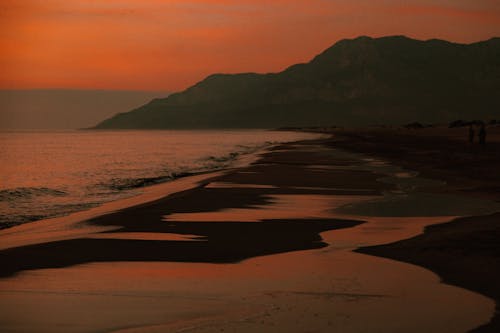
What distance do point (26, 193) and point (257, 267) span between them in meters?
21.9

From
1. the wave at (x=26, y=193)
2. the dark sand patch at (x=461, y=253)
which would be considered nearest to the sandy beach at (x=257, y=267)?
the dark sand patch at (x=461, y=253)

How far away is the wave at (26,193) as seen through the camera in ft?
93.9

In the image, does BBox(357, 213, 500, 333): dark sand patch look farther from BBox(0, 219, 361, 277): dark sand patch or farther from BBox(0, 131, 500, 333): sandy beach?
BBox(0, 219, 361, 277): dark sand patch

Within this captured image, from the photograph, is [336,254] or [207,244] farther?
[207,244]

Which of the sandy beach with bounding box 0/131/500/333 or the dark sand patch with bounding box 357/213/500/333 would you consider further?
the dark sand patch with bounding box 357/213/500/333

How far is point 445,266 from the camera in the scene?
10.7m

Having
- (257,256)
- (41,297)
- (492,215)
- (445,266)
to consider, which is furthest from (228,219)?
(41,297)

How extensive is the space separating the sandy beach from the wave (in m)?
8.78

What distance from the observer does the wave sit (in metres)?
28.6

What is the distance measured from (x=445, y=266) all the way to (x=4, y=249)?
8060 mm

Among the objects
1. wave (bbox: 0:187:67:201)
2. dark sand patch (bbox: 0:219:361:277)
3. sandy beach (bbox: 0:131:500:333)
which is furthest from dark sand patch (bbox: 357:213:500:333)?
wave (bbox: 0:187:67:201)

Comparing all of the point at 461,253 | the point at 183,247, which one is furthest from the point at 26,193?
the point at 461,253

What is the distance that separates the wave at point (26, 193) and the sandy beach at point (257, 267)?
8784mm

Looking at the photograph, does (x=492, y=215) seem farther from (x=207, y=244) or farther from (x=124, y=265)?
(x=124, y=265)
